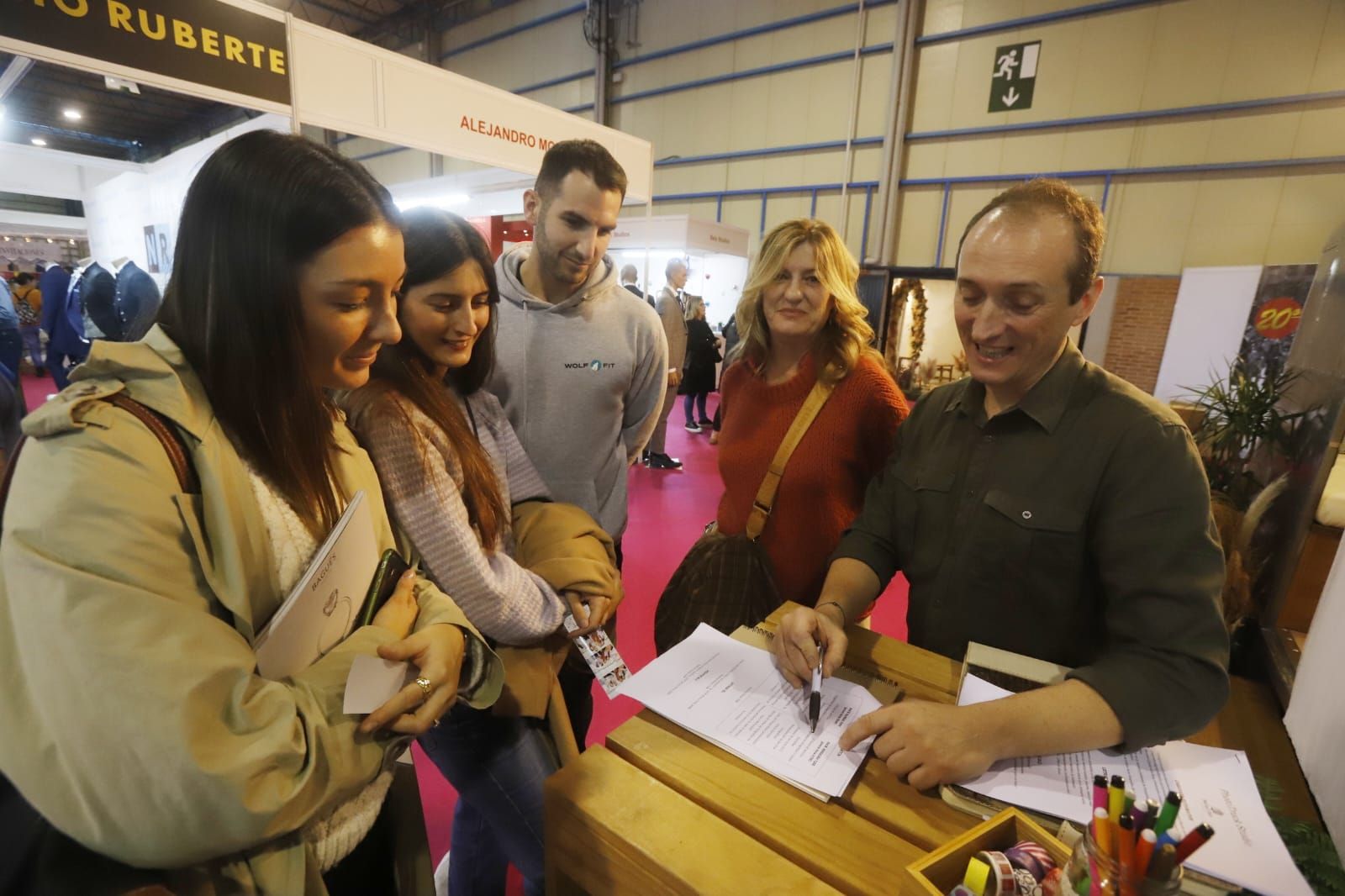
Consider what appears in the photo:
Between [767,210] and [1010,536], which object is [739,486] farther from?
[767,210]

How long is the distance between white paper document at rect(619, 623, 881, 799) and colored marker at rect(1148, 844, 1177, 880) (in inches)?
14.3

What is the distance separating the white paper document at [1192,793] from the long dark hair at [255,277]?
1.03 metres

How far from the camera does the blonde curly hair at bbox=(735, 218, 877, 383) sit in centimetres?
179

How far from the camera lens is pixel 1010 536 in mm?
1112

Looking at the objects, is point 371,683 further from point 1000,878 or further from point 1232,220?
point 1232,220

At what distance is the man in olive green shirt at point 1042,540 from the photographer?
869 millimetres

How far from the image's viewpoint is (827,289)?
180cm

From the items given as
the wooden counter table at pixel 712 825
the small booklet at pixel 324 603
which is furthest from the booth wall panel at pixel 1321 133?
the small booklet at pixel 324 603

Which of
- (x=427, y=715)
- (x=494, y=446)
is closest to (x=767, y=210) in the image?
(x=494, y=446)

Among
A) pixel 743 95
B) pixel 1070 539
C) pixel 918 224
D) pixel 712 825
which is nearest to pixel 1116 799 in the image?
pixel 712 825

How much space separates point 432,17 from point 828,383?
14.1 meters

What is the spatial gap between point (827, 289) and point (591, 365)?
2.40 feet

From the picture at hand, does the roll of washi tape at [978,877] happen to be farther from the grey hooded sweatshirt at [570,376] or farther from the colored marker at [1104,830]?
the grey hooded sweatshirt at [570,376]

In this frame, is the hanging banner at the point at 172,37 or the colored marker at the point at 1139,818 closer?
the colored marker at the point at 1139,818
